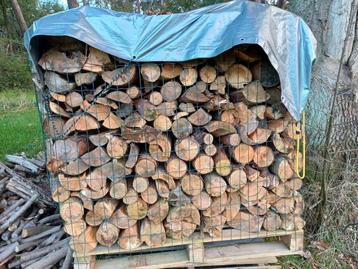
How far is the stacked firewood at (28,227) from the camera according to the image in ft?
7.89

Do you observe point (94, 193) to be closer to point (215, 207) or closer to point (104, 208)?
point (104, 208)

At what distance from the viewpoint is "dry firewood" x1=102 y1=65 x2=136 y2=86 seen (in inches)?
75.2

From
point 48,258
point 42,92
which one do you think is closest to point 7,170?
point 48,258

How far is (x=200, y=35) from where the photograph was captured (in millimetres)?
1886

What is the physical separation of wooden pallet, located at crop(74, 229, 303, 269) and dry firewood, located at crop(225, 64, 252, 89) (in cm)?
96

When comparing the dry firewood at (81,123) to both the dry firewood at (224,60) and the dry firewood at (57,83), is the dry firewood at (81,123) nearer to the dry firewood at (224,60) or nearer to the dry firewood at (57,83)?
the dry firewood at (57,83)

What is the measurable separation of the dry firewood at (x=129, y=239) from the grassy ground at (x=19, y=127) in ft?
8.99

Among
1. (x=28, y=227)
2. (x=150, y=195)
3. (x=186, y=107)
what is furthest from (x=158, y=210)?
(x=28, y=227)

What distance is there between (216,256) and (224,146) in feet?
2.43

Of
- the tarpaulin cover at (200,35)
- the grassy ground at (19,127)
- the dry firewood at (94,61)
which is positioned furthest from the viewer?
the grassy ground at (19,127)

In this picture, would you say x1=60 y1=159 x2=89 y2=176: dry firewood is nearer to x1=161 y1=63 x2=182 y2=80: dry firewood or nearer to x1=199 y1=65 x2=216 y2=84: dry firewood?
x1=161 y1=63 x2=182 y2=80: dry firewood

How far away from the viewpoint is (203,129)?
2.05 metres

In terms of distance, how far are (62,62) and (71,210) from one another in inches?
34.0

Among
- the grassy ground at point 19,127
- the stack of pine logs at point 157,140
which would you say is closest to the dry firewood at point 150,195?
the stack of pine logs at point 157,140
